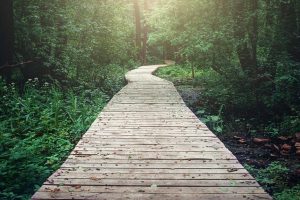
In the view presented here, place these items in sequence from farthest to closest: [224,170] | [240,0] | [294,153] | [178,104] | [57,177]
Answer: [240,0] < [178,104] < [294,153] < [224,170] < [57,177]

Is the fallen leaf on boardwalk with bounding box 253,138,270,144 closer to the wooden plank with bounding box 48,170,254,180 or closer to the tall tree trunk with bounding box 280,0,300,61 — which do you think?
the tall tree trunk with bounding box 280,0,300,61

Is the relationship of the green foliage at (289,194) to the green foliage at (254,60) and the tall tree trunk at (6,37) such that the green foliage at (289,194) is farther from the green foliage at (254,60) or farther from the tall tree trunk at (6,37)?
the tall tree trunk at (6,37)

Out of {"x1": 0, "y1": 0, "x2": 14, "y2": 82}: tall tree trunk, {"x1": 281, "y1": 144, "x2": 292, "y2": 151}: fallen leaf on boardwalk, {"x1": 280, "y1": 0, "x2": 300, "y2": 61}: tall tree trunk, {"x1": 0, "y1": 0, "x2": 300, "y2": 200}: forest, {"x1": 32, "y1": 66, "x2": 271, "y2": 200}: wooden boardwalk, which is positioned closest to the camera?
{"x1": 32, "y1": 66, "x2": 271, "y2": 200}: wooden boardwalk

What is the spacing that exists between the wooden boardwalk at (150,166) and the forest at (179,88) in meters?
1.03

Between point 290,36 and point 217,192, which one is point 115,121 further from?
point 290,36

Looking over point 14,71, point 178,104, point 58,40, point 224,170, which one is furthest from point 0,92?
point 224,170

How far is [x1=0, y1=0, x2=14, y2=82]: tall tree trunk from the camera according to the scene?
1136 cm

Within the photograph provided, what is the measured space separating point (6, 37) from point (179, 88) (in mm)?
8540

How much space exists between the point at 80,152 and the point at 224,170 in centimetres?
233

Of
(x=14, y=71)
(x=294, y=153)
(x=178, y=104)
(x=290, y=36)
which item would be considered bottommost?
(x=294, y=153)

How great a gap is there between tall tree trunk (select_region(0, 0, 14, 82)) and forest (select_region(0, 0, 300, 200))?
0.03 meters

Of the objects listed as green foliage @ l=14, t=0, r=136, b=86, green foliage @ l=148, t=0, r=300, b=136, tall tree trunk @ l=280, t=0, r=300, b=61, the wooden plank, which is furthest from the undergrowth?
green foliage @ l=14, t=0, r=136, b=86

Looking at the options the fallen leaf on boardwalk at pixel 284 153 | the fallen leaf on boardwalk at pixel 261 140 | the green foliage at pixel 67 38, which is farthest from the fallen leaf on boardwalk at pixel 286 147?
the green foliage at pixel 67 38

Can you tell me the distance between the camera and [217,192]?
155 inches
